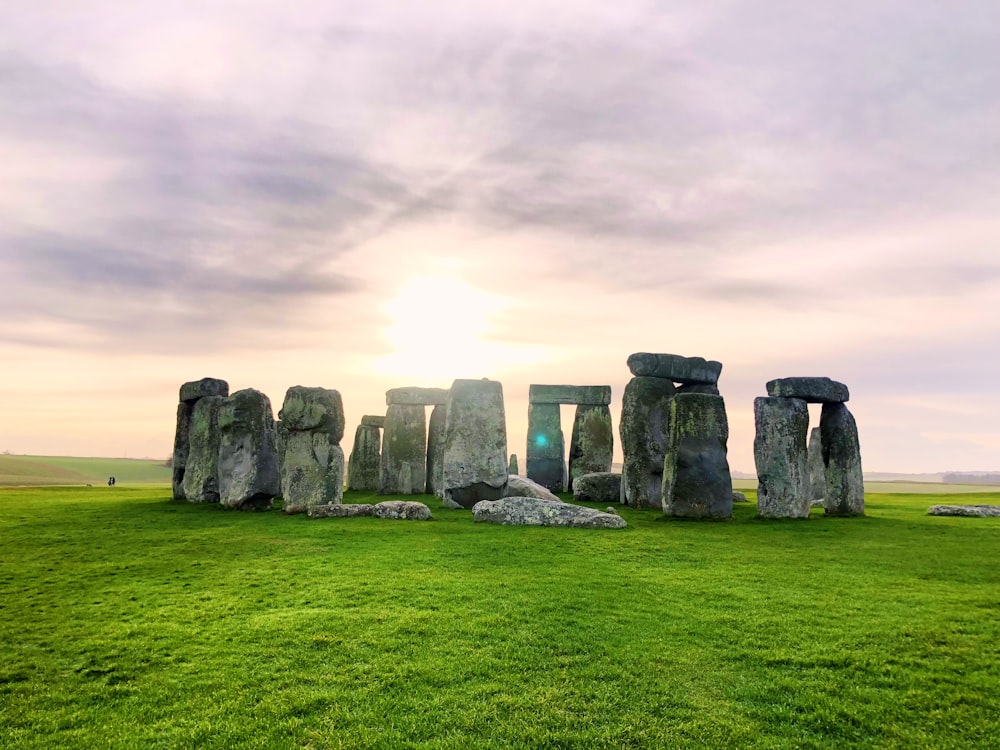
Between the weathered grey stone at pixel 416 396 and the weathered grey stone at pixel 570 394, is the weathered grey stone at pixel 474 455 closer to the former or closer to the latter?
the weathered grey stone at pixel 416 396

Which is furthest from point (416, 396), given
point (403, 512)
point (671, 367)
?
point (403, 512)

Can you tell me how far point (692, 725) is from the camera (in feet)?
15.4

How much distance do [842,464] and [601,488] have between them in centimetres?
608

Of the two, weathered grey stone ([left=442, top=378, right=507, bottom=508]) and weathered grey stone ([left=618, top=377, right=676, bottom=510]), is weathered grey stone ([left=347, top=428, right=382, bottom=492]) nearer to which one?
weathered grey stone ([left=442, top=378, right=507, bottom=508])

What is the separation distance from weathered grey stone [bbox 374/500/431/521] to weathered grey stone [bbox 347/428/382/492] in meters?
9.22

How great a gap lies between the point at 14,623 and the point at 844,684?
7570mm

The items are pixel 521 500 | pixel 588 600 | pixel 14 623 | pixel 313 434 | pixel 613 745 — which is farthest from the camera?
pixel 313 434

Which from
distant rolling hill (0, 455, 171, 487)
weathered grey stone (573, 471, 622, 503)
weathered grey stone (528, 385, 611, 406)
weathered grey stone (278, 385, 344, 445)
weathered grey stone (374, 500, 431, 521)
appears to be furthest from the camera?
distant rolling hill (0, 455, 171, 487)

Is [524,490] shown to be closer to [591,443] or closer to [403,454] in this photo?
[403,454]

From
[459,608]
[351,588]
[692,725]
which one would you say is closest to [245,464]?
[351,588]

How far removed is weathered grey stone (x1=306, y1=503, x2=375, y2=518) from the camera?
13992mm

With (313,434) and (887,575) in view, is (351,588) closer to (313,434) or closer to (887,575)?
(887,575)

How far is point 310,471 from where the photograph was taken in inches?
587

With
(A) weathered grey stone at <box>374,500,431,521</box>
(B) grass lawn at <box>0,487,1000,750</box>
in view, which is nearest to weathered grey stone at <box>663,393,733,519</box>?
(B) grass lawn at <box>0,487,1000,750</box>
